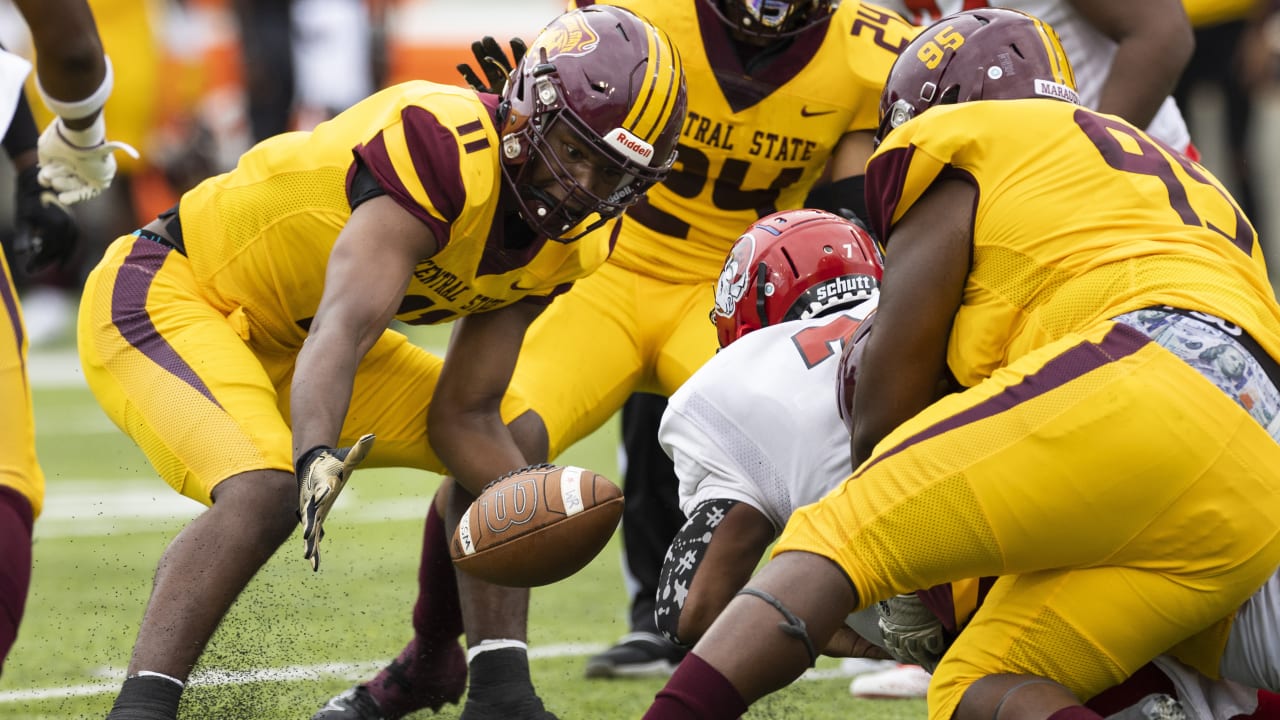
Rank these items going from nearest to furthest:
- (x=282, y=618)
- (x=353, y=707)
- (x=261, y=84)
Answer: (x=353, y=707)
(x=282, y=618)
(x=261, y=84)

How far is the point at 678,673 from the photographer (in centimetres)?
244

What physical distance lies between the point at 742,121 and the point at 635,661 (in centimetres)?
144

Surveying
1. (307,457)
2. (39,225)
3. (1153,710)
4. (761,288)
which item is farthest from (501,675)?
(39,225)

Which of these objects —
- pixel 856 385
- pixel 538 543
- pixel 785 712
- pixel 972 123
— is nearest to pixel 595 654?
pixel 785 712

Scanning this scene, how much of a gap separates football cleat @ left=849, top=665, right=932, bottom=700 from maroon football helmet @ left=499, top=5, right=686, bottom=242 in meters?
1.35

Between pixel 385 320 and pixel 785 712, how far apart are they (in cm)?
137

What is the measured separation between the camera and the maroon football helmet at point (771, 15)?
3.96 m

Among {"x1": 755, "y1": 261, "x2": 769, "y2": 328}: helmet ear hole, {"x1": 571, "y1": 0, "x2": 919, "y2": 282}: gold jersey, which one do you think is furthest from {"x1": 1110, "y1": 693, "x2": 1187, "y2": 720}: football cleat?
{"x1": 571, "y1": 0, "x2": 919, "y2": 282}: gold jersey

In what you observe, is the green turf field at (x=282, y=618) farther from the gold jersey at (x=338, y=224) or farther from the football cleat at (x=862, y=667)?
the gold jersey at (x=338, y=224)

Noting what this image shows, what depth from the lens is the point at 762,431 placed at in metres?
2.87

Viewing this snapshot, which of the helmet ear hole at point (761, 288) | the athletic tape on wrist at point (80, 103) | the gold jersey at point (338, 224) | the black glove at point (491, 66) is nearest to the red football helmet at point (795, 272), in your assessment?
the helmet ear hole at point (761, 288)

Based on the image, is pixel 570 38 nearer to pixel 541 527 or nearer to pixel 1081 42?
pixel 541 527

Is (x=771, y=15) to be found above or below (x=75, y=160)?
above

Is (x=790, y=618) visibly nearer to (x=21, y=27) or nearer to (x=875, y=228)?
(x=875, y=228)
